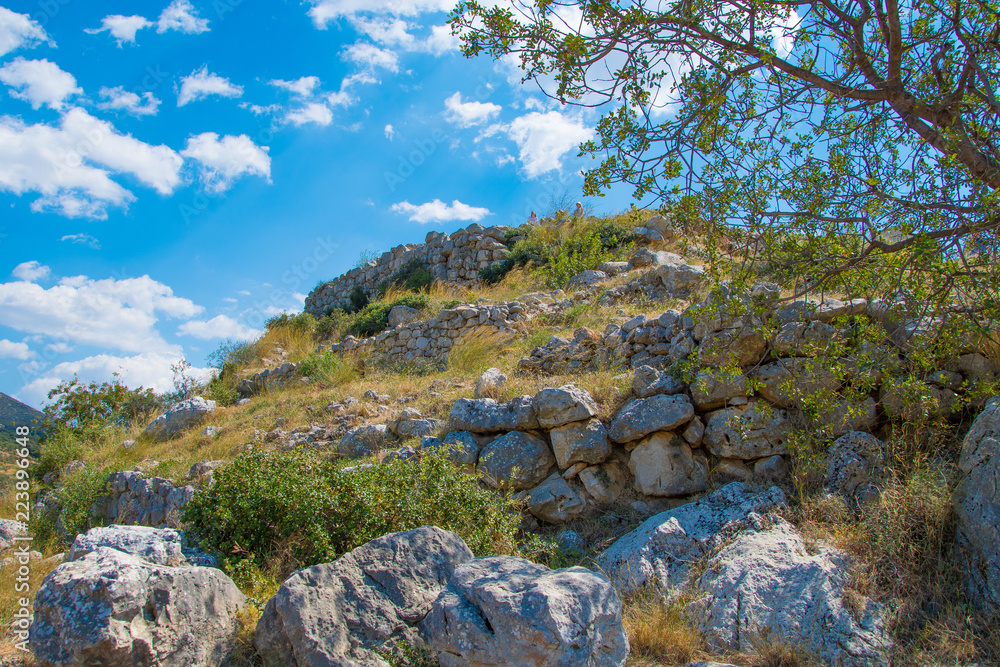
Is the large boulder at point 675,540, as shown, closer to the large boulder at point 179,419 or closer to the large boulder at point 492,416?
the large boulder at point 492,416

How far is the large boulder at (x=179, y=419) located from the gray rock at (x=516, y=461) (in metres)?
7.07

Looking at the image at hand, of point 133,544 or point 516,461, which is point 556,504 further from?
point 133,544

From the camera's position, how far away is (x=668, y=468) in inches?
216

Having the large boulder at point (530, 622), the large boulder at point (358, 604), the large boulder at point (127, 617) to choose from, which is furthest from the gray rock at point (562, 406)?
the large boulder at point (127, 617)

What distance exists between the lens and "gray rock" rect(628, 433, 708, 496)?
5.44m

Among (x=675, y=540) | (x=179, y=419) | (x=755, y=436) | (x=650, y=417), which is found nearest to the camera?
(x=675, y=540)

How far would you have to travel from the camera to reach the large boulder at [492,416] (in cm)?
620

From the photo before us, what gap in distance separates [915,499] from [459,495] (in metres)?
3.58

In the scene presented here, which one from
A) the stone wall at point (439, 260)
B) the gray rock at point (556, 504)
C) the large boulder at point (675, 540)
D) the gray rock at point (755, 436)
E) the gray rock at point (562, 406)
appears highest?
the stone wall at point (439, 260)

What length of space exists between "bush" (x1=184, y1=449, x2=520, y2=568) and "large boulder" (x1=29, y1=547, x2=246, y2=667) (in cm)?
99

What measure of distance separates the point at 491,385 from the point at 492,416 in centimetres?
87

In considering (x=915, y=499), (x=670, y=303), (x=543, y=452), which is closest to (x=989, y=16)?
(x=915, y=499)

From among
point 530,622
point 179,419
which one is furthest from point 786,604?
point 179,419

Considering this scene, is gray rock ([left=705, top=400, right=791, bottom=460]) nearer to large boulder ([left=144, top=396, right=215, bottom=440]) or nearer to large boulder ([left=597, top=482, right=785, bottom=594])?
large boulder ([left=597, top=482, right=785, bottom=594])
